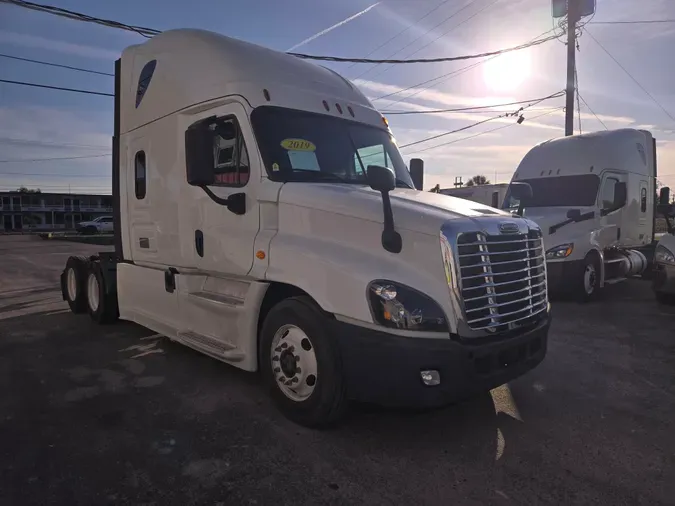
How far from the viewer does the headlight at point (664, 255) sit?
8701 mm

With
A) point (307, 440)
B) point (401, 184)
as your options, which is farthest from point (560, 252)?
point (307, 440)

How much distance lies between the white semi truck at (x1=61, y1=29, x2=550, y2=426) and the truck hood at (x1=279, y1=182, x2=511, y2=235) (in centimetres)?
1

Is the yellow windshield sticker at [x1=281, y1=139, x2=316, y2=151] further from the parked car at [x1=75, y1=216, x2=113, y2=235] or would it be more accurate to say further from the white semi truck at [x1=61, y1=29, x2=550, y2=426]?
the parked car at [x1=75, y1=216, x2=113, y2=235]

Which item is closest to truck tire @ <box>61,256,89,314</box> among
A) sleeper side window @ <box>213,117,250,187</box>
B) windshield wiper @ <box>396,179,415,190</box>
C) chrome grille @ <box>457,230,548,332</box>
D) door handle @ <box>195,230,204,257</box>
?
door handle @ <box>195,230,204,257</box>

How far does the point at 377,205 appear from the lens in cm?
386

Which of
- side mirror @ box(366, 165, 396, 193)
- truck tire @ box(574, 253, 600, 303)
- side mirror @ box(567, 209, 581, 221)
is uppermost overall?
side mirror @ box(366, 165, 396, 193)

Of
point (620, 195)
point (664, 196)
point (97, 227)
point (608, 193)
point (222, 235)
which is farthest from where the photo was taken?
point (97, 227)

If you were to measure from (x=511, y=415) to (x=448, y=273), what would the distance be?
62.1 inches

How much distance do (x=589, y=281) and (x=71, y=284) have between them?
31.3 feet

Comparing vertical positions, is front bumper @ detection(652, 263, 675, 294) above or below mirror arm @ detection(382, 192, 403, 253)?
below

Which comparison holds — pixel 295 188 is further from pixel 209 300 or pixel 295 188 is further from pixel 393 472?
pixel 393 472

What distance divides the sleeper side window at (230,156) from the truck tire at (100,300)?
372 cm

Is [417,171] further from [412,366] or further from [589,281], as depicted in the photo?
[589,281]

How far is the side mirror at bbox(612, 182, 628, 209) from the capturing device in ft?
35.8
